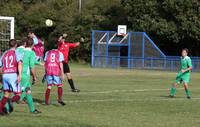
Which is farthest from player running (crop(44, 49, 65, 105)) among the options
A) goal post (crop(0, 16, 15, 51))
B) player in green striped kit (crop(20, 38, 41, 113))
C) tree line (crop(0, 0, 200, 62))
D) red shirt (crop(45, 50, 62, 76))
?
tree line (crop(0, 0, 200, 62))

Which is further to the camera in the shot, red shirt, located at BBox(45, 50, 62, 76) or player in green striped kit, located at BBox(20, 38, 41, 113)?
red shirt, located at BBox(45, 50, 62, 76)

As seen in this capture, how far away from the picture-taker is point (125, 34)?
163ft

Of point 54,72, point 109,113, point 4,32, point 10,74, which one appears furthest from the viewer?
point 4,32

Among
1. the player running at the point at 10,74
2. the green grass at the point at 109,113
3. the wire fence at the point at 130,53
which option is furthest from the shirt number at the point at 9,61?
the wire fence at the point at 130,53

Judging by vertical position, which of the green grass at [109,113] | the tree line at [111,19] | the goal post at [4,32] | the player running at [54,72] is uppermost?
the tree line at [111,19]

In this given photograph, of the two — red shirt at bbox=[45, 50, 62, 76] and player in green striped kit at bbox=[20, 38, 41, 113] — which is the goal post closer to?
red shirt at bbox=[45, 50, 62, 76]

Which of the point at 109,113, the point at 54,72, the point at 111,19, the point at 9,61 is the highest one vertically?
the point at 111,19

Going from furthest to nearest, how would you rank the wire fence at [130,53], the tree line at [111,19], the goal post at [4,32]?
1. the tree line at [111,19]
2. the wire fence at [130,53]
3. the goal post at [4,32]

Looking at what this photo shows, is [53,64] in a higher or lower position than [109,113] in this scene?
higher

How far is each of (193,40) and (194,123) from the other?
42.7 meters

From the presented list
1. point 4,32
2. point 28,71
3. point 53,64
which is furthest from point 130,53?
point 28,71

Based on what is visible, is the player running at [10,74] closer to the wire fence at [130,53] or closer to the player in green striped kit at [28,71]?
the player in green striped kit at [28,71]

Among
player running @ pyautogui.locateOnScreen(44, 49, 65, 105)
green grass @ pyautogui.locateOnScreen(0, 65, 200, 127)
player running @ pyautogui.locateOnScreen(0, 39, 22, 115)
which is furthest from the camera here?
player running @ pyautogui.locateOnScreen(44, 49, 65, 105)

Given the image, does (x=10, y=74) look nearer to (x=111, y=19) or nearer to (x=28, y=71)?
(x=28, y=71)
